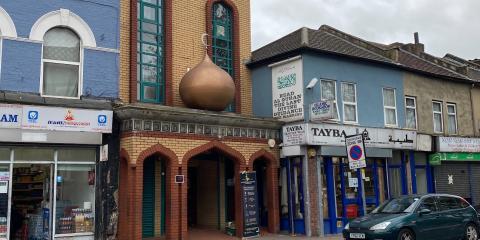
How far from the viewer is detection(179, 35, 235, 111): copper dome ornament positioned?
15562mm

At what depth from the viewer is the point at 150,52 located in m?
16.5

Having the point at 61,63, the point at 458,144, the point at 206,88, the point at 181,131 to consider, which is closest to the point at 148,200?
the point at 181,131

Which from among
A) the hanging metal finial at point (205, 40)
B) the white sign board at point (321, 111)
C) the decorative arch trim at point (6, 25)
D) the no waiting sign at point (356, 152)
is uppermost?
the hanging metal finial at point (205, 40)

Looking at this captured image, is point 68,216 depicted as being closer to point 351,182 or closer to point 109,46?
point 109,46

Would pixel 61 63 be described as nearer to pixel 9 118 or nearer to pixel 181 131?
pixel 9 118

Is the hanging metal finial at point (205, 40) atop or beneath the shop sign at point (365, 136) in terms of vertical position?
atop

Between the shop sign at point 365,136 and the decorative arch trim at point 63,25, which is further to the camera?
the shop sign at point 365,136

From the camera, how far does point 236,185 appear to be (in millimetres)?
16391

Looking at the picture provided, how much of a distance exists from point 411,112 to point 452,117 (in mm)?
3227

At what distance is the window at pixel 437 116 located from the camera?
22.0 metres

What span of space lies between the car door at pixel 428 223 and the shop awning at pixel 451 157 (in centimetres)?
822

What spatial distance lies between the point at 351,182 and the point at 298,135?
2635 mm

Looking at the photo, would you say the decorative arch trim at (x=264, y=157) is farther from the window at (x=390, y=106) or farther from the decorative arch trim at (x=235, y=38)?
the window at (x=390, y=106)

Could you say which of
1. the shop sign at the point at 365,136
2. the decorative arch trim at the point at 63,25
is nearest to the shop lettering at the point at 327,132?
the shop sign at the point at 365,136
